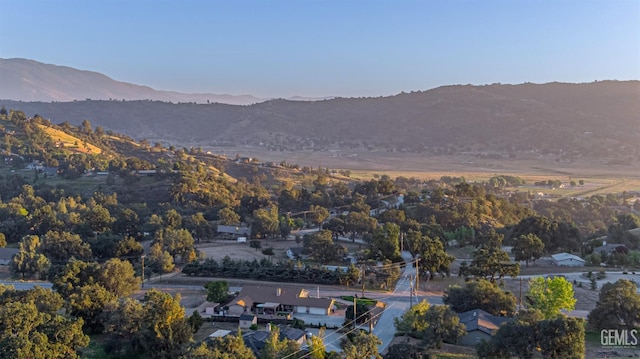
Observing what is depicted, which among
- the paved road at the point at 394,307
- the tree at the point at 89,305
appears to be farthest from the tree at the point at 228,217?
the tree at the point at 89,305

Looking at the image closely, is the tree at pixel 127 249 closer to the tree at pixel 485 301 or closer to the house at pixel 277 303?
the house at pixel 277 303

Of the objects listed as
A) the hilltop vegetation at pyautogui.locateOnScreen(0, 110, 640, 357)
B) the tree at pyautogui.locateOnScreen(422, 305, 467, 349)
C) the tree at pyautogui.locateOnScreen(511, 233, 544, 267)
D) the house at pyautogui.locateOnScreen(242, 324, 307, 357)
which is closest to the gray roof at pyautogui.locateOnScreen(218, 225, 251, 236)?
the hilltop vegetation at pyautogui.locateOnScreen(0, 110, 640, 357)

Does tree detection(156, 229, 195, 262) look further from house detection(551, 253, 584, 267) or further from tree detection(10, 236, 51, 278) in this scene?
house detection(551, 253, 584, 267)

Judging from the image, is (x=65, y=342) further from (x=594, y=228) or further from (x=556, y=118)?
(x=556, y=118)

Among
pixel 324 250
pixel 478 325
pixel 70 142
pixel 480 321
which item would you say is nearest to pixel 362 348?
pixel 478 325

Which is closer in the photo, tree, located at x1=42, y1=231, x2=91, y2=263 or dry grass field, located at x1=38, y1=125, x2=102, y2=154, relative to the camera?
tree, located at x1=42, y1=231, x2=91, y2=263

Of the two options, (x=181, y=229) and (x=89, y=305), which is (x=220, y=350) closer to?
(x=89, y=305)
